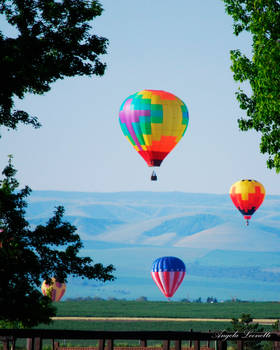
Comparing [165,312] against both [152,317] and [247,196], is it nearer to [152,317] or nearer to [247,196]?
[152,317]

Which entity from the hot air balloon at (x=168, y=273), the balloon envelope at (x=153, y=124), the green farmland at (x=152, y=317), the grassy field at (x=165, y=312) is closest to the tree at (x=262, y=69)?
the balloon envelope at (x=153, y=124)

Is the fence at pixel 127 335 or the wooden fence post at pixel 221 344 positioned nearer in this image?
the fence at pixel 127 335

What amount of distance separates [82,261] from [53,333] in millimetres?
3098

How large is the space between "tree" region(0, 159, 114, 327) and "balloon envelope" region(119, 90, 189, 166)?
4180 cm

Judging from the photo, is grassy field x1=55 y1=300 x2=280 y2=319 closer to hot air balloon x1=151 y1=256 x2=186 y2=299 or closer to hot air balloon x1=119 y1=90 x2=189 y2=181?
hot air balloon x1=151 y1=256 x2=186 y2=299

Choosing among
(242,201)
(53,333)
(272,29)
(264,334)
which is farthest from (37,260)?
(242,201)

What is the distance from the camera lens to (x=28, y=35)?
2172 cm

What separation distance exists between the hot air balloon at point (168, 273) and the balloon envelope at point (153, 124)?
1632 inches

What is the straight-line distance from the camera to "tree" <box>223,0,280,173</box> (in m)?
30.6

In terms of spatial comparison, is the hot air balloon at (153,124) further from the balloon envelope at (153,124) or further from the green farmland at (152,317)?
the green farmland at (152,317)

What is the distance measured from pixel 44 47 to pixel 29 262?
5.81 m

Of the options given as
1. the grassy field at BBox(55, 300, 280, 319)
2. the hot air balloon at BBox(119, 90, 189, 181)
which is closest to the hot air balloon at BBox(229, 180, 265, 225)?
the hot air balloon at BBox(119, 90, 189, 181)

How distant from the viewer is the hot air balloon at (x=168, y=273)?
4099 inches

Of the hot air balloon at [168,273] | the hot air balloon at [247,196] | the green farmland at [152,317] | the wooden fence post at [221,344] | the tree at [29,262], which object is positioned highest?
the hot air balloon at [247,196]
